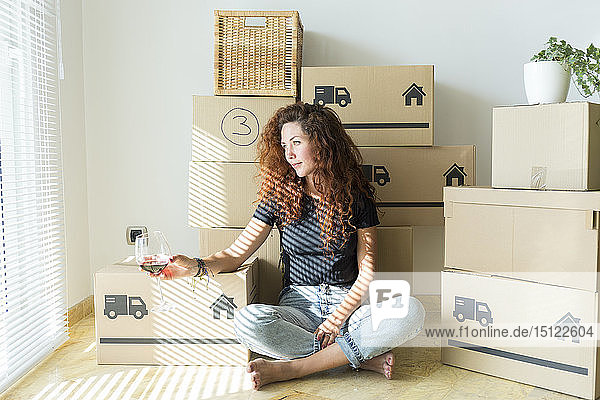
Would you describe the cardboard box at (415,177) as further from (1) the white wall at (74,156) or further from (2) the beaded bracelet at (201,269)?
(1) the white wall at (74,156)

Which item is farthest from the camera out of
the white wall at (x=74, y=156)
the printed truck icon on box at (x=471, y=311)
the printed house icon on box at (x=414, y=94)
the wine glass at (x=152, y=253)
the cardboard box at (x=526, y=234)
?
the white wall at (x=74, y=156)

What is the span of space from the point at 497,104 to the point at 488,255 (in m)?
0.90

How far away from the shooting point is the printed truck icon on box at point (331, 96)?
2377mm

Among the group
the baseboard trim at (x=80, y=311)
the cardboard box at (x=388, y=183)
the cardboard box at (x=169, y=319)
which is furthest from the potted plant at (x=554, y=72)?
the baseboard trim at (x=80, y=311)

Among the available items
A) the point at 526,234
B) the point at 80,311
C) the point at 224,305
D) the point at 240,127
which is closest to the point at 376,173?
the point at 240,127

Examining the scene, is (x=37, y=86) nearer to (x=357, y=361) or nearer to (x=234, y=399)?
(x=234, y=399)

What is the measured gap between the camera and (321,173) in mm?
2125

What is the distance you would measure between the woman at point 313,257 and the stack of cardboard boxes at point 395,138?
0.15 metres

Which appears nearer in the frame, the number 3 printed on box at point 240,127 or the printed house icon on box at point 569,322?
the printed house icon on box at point 569,322

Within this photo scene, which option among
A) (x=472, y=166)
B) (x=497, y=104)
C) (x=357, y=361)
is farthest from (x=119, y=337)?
(x=497, y=104)

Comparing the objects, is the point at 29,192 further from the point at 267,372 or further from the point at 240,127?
the point at 267,372

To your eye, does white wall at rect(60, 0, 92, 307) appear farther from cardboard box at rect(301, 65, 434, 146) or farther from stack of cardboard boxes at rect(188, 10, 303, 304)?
cardboard box at rect(301, 65, 434, 146)

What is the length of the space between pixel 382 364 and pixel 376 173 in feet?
2.36

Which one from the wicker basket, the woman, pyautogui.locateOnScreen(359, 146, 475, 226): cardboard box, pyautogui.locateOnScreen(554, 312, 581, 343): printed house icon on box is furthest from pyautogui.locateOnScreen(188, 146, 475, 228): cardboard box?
pyautogui.locateOnScreen(554, 312, 581, 343): printed house icon on box
